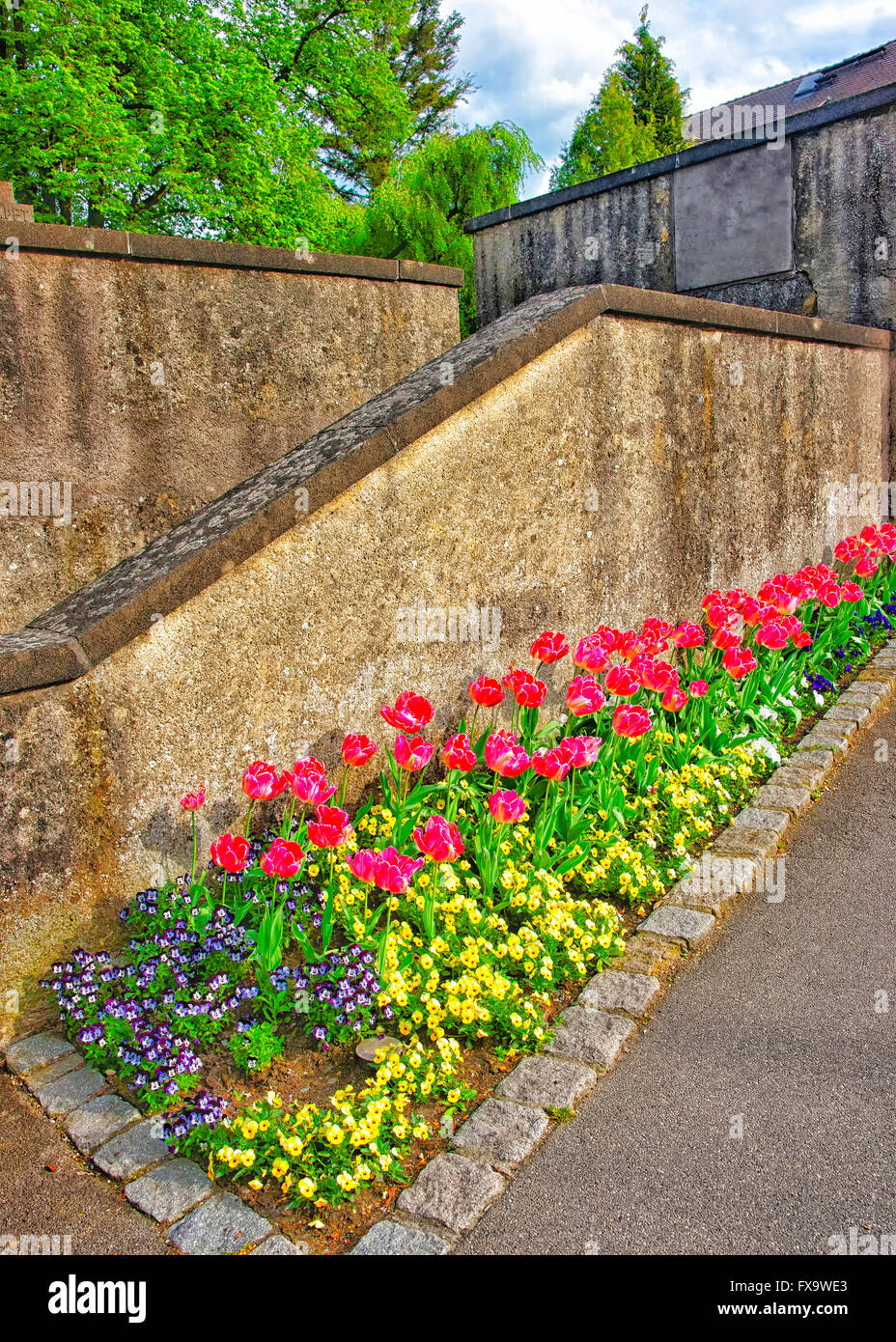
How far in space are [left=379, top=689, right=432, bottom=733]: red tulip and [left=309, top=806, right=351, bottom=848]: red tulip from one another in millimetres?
487

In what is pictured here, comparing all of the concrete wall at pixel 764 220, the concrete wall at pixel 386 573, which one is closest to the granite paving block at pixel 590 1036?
the concrete wall at pixel 386 573

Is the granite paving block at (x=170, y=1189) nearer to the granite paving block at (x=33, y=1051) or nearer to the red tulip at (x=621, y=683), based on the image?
the granite paving block at (x=33, y=1051)

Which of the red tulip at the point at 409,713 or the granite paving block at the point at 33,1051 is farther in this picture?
the red tulip at the point at 409,713

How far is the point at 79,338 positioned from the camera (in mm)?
4926

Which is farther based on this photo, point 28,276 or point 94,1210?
point 28,276

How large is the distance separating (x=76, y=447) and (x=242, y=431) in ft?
3.01

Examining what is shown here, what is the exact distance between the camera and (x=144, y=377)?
5125 millimetres

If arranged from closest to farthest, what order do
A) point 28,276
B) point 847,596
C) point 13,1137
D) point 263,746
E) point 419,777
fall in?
point 13,1137, point 263,746, point 419,777, point 28,276, point 847,596

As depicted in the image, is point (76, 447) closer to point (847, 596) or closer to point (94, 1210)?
point (94, 1210)

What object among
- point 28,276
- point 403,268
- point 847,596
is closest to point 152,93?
point 403,268

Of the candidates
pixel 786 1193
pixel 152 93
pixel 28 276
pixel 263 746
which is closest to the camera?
pixel 786 1193

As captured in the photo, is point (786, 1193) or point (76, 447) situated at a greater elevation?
point (76, 447)

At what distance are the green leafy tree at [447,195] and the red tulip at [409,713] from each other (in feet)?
53.7

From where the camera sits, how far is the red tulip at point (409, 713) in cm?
353
